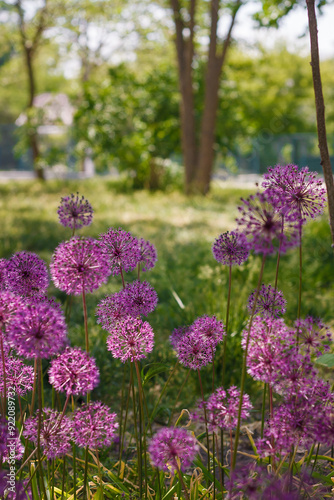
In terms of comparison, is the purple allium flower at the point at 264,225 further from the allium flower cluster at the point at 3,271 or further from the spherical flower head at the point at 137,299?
the allium flower cluster at the point at 3,271

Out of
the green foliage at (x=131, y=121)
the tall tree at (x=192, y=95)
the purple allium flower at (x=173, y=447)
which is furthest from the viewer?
the green foliage at (x=131, y=121)

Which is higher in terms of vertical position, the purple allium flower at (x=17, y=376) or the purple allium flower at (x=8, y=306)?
the purple allium flower at (x=8, y=306)

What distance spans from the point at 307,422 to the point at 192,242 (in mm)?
6644

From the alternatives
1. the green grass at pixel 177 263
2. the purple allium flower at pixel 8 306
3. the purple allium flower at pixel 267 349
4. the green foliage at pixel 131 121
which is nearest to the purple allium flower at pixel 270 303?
the purple allium flower at pixel 267 349

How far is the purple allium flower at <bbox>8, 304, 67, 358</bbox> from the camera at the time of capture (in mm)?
1346

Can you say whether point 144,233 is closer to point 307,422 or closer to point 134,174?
point 307,422

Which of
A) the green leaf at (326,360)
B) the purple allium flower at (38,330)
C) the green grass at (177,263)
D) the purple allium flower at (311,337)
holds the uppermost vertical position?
the purple allium flower at (38,330)

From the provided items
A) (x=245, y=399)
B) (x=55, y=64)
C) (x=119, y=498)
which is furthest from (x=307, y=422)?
(x=55, y=64)

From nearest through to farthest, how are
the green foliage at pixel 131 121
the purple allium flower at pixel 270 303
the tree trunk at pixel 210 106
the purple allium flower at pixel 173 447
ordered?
the purple allium flower at pixel 173 447 → the purple allium flower at pixel 270 303 → the tree trunk at pixel 210 106 → the green foliage at pixel 131 121

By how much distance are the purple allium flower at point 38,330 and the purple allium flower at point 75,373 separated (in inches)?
4.6

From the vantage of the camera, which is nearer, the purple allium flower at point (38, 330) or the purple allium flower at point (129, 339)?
the purple allium flower at point (38, 330)

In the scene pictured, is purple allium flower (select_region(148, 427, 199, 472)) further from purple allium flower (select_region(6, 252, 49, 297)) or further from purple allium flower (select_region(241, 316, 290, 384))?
purple allium flower (select_region(6, 252, 49, 297))

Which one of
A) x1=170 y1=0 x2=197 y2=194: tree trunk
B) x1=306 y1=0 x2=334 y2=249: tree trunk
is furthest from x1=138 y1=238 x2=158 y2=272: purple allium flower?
x1=170 y1=0 x2=197 y2=194: tree trunk

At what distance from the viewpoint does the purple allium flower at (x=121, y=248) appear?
6.13ft
